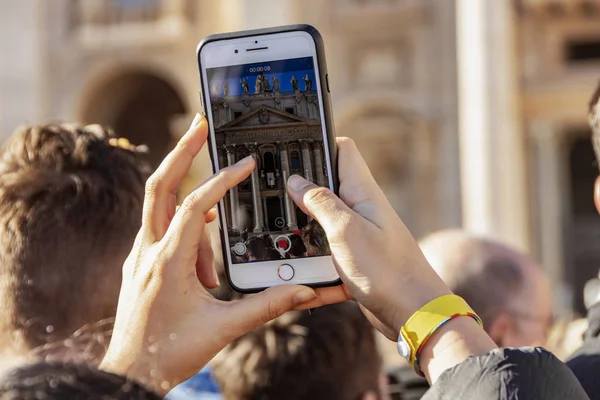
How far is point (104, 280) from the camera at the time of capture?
7.47 feet

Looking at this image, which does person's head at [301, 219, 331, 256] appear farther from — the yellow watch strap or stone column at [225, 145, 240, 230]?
the yellow watch strap

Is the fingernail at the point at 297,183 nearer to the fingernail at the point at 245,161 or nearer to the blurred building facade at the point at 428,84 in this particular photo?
the fingernail at the point at 245,161

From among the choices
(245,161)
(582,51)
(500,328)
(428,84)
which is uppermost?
(245,161)

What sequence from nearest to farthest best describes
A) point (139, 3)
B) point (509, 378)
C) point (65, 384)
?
1. point (65, 384)
2. point (509, 378)
3. point (139, 3)

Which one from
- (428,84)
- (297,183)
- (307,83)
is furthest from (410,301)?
(428,84)

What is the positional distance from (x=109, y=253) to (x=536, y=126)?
12.6 m

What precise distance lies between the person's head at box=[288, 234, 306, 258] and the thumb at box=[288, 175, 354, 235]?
0.55ft

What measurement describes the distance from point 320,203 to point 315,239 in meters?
0.28

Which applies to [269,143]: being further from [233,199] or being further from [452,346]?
[452,346]

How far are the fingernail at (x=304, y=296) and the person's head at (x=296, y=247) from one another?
5.2 inches

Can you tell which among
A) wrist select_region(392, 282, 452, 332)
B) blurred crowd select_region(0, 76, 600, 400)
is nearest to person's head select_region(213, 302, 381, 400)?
blurred crowd select_region(0, 76, 600, 400)

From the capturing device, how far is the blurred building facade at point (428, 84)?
13117 millimetres

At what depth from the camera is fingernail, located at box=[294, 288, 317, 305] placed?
1.98 m

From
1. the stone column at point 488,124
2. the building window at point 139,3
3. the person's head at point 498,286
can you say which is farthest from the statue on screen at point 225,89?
the building window at point 139,3
